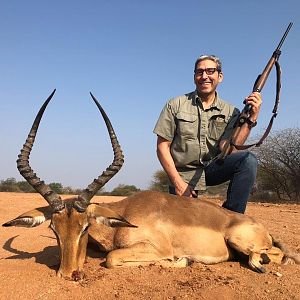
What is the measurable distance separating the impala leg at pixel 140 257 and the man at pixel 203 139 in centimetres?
175

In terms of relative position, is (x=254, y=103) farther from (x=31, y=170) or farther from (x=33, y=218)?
(x=33, y=218)

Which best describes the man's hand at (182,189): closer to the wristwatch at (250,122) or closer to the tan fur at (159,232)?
the tan fur at (159,232)

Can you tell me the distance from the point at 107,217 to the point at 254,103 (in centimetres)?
330

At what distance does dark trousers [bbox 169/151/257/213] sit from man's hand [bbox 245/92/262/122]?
2.12 ft

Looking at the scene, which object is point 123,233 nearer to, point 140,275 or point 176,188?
point 140,275

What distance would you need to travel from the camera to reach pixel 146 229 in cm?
613

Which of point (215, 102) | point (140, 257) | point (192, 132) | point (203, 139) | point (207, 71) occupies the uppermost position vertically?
point (207, 71)

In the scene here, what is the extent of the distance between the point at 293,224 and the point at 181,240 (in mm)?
6330

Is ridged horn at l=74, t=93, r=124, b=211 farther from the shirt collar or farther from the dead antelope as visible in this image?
the shirt collar

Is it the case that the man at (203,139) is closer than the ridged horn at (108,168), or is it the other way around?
the ridged horn at (108,168)

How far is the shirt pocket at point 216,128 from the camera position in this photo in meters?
7.99

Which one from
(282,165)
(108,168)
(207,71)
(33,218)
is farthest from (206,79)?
(282,165)

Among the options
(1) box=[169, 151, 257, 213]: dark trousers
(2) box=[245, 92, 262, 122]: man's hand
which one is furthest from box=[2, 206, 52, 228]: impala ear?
(2) box=[245, 92, 262, 122]: man's hand

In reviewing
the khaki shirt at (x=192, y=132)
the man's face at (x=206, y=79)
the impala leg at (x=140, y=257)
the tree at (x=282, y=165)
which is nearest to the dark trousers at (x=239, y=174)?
the khaki shirt at (x=192, y=132)
